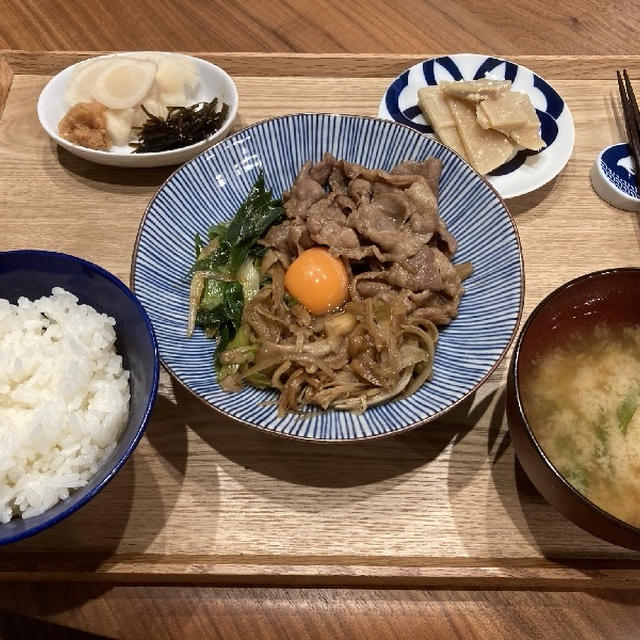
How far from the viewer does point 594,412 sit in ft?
5.43

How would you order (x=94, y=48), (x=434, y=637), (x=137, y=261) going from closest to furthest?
(x=434, y=637)
(x=137, y=261)
(x=94, y=48)

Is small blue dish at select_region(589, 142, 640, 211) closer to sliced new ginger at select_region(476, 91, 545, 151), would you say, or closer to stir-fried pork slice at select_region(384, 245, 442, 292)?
sliced new ginger at select_region(476, 91, 545, 151)

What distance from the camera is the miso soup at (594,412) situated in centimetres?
155

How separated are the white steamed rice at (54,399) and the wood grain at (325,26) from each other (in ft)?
7.10

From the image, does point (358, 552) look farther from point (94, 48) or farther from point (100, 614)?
point (94, 48)

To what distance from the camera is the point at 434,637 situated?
168 cm

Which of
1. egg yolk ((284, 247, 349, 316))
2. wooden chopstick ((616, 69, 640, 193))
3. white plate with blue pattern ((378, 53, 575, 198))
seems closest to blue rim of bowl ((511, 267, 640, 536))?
egg yolk ((284, 247, 349, 316))

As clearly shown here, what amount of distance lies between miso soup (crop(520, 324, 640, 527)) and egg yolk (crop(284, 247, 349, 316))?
75 centimetres

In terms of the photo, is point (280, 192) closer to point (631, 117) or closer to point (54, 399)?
point (54, 399)

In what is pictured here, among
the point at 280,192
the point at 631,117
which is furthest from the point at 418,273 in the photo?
the point at 631,117

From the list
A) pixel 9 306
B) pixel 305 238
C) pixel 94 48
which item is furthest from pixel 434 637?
pixel 94 48

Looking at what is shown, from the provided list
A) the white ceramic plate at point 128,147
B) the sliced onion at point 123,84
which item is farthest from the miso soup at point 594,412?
the sliced onion at point 123,84

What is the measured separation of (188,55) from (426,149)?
135 centimetres

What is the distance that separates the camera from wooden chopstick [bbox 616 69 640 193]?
8.29 feet
